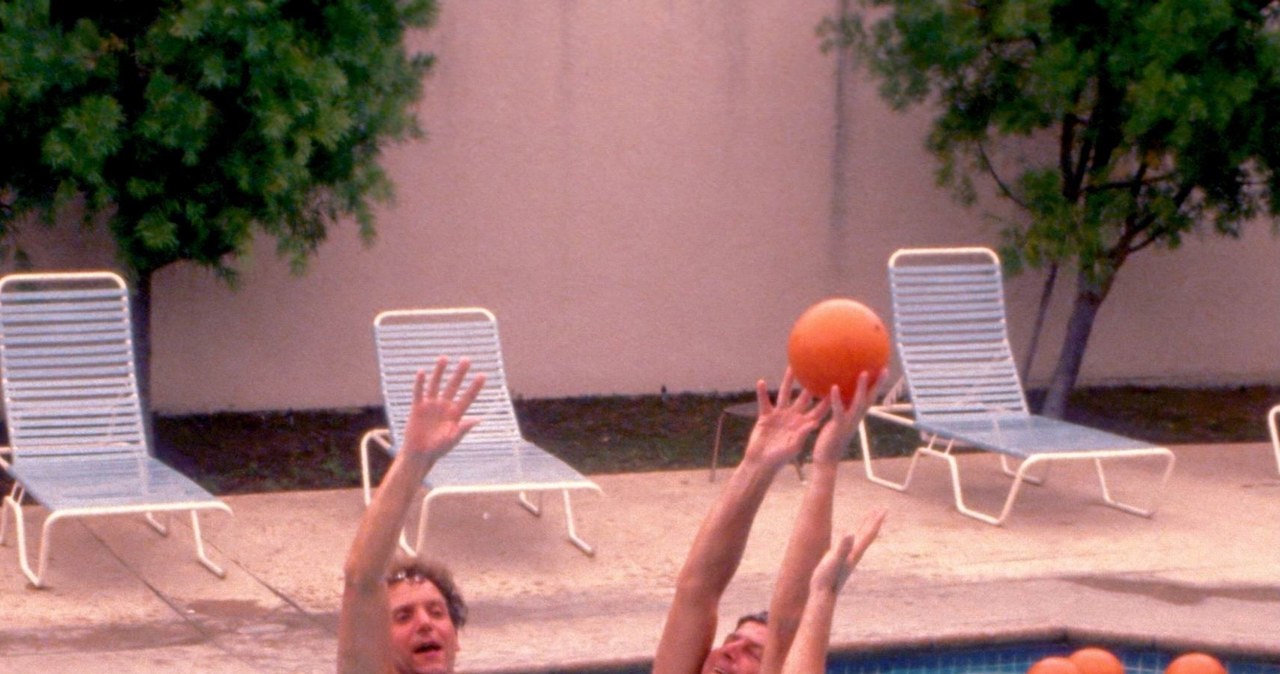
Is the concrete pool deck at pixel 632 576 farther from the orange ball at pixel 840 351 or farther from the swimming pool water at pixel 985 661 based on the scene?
the orange ball at pixel 840 351

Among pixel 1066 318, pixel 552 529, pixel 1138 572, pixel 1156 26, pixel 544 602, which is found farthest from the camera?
pixel 1066 318

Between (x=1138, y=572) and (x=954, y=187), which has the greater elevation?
(x=954, y=187)

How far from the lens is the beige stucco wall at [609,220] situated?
9.65m

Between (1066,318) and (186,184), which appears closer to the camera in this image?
(186,184)

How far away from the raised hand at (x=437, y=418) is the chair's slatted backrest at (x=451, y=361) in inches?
176

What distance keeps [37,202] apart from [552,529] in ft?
8.56

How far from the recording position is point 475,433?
7.53 meters

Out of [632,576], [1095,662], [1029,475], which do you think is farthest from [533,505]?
[1095,662]

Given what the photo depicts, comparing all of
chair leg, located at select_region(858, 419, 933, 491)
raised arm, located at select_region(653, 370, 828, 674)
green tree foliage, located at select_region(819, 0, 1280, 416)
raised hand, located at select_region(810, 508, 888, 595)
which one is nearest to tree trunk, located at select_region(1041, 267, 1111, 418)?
green tree foliage, located at select_region(819, 0, 1280, 416)

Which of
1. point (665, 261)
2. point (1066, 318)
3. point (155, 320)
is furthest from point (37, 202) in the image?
point (1066, 318)

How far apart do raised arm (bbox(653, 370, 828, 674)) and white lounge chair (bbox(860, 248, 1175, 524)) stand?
169 inches

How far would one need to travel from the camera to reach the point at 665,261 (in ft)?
33.9

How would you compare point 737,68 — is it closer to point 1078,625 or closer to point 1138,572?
point 1138,572

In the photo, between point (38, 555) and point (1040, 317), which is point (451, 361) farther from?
point (1040, 317)
